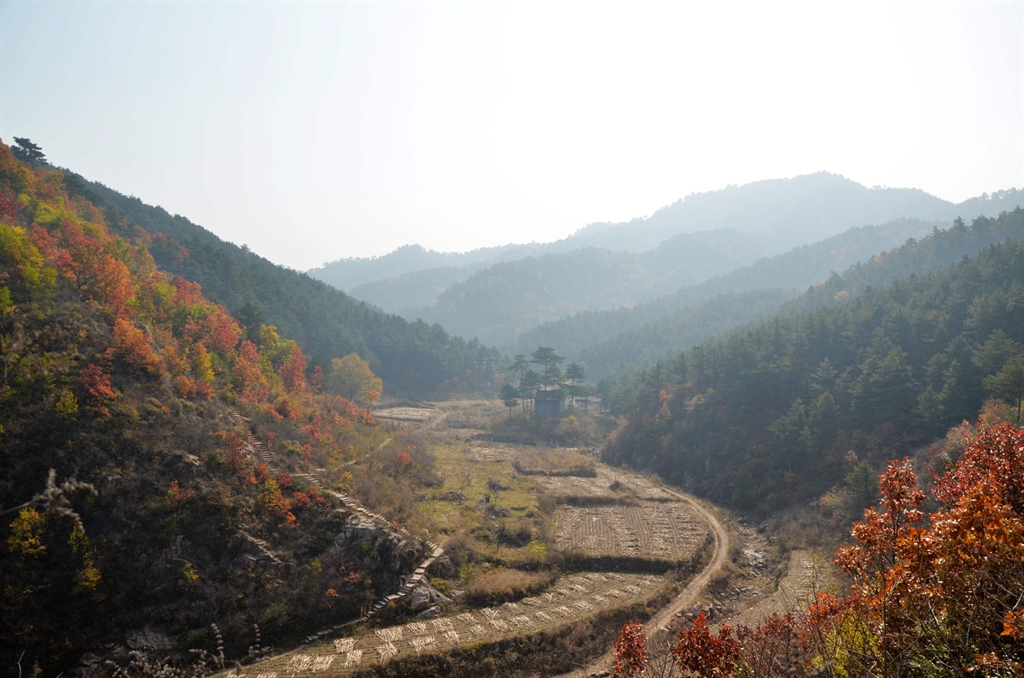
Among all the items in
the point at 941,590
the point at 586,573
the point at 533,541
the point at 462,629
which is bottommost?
the point at 586,573

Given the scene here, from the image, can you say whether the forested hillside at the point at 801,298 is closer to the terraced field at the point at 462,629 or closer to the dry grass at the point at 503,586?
the terraced field at the point at 462,629

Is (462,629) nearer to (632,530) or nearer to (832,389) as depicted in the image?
(632,530)

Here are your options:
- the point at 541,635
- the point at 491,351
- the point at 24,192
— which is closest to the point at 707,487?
the point at 541,635

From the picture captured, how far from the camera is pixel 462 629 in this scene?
2386 centimetres

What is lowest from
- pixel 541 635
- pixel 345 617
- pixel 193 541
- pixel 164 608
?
A: pixel 541 635

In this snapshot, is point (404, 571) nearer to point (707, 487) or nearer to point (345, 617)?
point (345, 617)

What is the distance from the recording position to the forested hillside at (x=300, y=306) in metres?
71.9

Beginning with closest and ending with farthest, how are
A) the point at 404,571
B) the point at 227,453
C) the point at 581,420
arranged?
the point at 404,571, the point at 227,453, the point at 581,420

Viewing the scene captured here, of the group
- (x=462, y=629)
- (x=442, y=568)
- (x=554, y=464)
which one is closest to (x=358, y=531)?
(x=442, y=568)

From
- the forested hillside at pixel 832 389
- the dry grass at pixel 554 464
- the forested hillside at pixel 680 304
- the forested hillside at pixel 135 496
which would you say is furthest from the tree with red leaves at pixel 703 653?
the forested hillside at pixel 680 304

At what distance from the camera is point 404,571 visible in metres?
27.4

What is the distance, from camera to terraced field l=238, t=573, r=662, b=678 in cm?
2092

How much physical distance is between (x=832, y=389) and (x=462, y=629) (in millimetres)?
45755

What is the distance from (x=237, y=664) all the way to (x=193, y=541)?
667 cm
